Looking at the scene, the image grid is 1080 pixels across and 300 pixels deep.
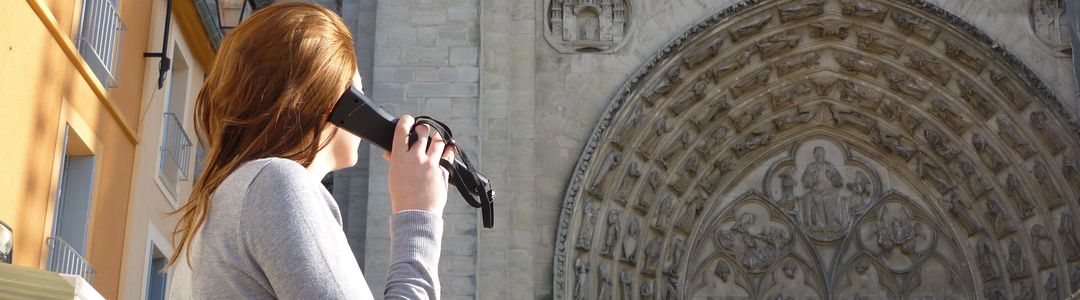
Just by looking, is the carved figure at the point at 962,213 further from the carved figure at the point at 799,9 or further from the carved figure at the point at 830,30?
the carved figure at the point at 799,9

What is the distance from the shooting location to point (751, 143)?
14211 mm

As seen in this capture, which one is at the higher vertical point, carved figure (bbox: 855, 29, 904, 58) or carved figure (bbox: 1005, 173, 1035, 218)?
carved figure (bbox: 855, 29, 904, 58)

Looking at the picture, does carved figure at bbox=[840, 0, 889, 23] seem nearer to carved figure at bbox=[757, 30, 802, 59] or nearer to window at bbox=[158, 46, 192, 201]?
carved figure at bbox=[757, 30, 802, 59]

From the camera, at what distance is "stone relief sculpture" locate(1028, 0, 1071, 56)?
13.2 meters

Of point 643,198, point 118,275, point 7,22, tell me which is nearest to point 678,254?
point 643,198

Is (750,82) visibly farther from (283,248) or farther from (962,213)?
(283,248)

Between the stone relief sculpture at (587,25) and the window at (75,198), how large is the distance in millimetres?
5968

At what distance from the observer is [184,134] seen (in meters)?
9.91

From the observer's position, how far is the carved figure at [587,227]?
42.0 feet

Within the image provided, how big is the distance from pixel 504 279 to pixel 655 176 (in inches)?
80.7

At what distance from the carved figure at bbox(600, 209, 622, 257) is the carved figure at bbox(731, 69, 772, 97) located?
5.55ft

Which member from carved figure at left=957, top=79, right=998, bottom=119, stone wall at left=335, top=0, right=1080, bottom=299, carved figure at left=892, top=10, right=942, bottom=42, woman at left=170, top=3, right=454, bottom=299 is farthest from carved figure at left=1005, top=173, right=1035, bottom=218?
woman at left=170, top=3, right=454, bottom=299

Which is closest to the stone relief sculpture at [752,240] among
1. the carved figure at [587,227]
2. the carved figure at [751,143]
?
the carved figure at [751,143]

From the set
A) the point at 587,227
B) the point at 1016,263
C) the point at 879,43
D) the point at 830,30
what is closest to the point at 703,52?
the point at 830,30
